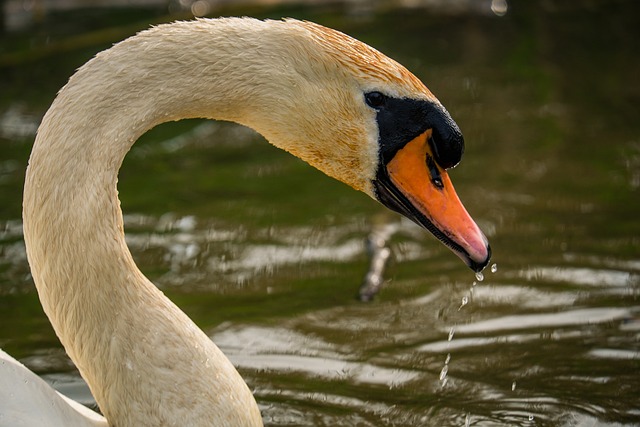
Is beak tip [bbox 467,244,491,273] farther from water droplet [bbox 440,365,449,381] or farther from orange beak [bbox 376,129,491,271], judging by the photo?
water droplet [bbox 440,365,449,381]

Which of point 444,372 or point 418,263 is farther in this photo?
point 418,263

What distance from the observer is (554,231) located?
6.56 metres

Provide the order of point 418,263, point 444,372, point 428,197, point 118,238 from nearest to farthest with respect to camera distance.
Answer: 1. point 118,238
2. point 428,197
3. point 444,372
4. point 418,263

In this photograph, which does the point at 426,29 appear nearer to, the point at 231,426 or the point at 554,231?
the point at 554,231

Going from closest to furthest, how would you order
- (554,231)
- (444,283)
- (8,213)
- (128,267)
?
(128,267)
(444,283)
(554,231)
(8,213)

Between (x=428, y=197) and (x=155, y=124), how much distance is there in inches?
34.4

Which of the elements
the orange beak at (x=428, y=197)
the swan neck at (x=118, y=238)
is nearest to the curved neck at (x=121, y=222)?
the swan neck at (x=118, y=238)

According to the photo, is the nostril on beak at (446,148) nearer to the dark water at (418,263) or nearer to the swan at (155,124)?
the swan at (155,124)

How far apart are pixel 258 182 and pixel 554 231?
2.00 m

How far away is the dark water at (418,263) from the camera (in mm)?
4801

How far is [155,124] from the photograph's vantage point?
144 inches

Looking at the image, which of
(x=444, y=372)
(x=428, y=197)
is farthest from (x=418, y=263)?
(x=428, y=197)

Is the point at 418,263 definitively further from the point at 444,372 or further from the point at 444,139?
the point at 444,139

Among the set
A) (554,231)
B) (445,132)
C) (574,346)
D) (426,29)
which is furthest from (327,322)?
(426,29)
